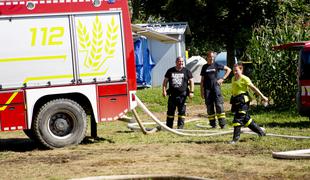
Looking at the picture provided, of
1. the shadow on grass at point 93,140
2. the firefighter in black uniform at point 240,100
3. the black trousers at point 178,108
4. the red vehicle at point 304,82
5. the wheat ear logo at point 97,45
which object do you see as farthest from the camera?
the black trousers at point 178,108

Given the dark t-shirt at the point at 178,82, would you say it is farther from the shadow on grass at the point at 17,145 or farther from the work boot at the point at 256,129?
the shadow on grass at the point at 17,145

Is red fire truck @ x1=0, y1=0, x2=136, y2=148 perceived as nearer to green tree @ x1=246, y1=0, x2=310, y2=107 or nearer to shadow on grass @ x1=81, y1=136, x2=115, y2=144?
shadow on grass @ x1=81, y1=136, x2=115, y2=144

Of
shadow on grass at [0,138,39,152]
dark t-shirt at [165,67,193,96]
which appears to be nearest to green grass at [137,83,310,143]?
dark t-shirt at [165,67,193,96]

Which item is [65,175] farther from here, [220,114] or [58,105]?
[220,114]

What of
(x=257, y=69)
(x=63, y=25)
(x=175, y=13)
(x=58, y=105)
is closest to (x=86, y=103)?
(x=58, y=105)

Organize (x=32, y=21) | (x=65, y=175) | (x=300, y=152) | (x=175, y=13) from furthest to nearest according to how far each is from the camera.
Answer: (x=175, y=13)
(x=32, y=21)
(x=300, y=152)
(x=65, y=175)

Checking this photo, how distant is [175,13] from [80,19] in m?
25.5

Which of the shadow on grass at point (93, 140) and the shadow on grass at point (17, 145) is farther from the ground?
the shadow on grass at point (93, 140)

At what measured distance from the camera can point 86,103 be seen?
13.4m

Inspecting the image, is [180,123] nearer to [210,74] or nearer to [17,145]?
[210,74]

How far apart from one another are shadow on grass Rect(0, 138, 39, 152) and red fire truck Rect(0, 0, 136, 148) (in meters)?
0.80

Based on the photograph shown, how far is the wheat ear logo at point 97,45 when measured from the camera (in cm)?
1304

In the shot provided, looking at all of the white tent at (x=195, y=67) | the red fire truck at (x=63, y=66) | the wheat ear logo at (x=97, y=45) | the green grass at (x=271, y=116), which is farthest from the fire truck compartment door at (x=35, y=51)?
the white tent at (x=195, y=67)

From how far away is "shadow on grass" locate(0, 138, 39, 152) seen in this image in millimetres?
13492
